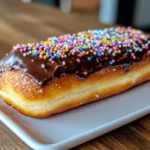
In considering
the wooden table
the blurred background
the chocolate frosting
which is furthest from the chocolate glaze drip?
the blurred background

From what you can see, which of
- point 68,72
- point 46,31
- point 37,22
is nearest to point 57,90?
point 68,72

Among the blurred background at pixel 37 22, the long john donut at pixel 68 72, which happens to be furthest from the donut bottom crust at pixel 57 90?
the blurred background at pixel 37 22

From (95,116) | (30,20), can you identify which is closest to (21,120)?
(95,116)

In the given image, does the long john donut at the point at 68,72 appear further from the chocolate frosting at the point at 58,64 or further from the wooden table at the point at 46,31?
the wooden table at the point at 46,31

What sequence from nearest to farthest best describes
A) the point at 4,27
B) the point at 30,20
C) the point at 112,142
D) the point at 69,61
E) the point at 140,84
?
the point at 112,142, the point at 69,61, the point at 140,84, the point at 4,27, the point at 30,20

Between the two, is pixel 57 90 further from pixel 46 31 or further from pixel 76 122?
pixel 46 31

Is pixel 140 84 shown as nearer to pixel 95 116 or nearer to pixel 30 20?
pixel 95 116
